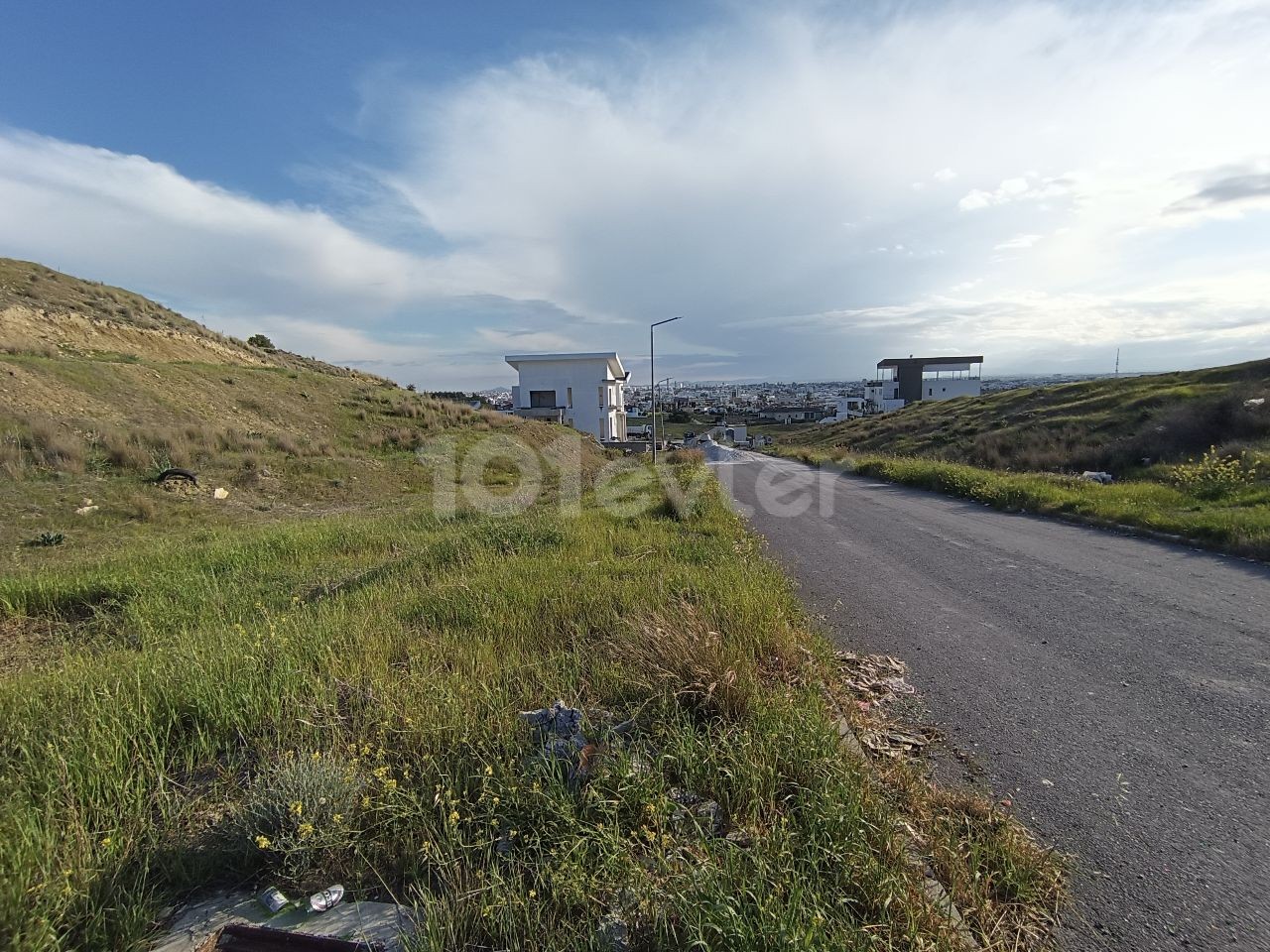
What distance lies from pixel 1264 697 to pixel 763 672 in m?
3.41

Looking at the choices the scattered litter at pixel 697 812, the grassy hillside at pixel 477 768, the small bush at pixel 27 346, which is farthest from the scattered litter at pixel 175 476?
the scattered litter at pixel 697 812

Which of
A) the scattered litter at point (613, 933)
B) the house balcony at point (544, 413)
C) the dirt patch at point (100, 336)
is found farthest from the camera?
the house balcony at point (544, 413)

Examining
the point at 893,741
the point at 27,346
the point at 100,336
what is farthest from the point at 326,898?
the point at 100,336

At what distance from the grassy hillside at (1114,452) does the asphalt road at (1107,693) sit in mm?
1776

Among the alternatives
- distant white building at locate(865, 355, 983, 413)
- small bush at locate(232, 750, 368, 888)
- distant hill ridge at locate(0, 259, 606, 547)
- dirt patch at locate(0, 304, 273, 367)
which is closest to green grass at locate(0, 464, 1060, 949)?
small bush at locate(232, 750, 368, 888)

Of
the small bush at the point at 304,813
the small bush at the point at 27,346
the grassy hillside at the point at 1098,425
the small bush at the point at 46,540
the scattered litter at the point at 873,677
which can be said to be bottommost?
the scattered litter at the point at 873,677

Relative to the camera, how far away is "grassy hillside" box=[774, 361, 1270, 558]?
934cm

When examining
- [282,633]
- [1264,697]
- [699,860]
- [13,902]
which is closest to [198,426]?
[282,633]

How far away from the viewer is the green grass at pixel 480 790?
1833mm

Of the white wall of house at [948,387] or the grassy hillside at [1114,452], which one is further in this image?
the white wall of house at [948,387]

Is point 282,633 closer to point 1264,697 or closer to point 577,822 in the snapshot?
point 577,822

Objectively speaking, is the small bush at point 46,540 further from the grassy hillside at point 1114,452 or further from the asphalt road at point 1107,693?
the grassy hillside at point 1114,452

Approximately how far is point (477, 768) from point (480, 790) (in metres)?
0.13

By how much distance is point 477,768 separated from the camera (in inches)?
99.9
